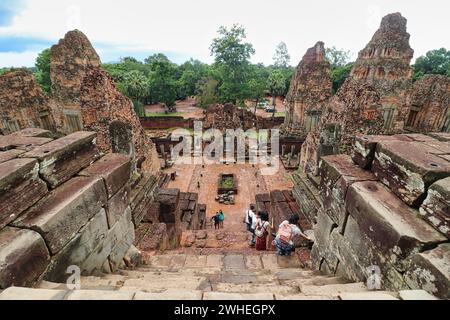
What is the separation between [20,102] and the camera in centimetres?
1415

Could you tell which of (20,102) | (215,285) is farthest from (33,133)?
(20,102)

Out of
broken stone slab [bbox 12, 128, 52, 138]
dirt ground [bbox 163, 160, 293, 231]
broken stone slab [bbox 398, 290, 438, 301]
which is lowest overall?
dirt ground [bbox 163, 160, 293, 231]

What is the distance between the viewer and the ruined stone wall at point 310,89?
1808 cm

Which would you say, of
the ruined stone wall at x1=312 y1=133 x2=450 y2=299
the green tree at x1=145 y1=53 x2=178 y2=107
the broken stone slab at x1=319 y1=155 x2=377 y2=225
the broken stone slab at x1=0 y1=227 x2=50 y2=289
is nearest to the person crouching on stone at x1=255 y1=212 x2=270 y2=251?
the ruined stone wall at x1=312 y1=133 x2=450 y2=299

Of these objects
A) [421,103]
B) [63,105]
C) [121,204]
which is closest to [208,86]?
[63,105]

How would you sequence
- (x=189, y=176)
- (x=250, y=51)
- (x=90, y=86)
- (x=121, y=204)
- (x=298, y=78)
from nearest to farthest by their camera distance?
(x=121, y=204), (x=90, y=86), (x=189, y=176), (x=298, y=78), (x=250, y=51)

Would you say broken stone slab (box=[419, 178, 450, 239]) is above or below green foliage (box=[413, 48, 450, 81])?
below

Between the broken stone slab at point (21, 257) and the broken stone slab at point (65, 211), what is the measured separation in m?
0.07

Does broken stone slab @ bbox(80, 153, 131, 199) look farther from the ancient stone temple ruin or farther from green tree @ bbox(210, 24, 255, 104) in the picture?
green tree @ bbox(210, 24, 255, 104)

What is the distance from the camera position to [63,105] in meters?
16.1

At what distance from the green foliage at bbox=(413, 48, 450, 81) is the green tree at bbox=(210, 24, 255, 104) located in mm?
20290

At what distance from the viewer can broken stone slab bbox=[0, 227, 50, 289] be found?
5.68ft

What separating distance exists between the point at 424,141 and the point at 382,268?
1.81 m
